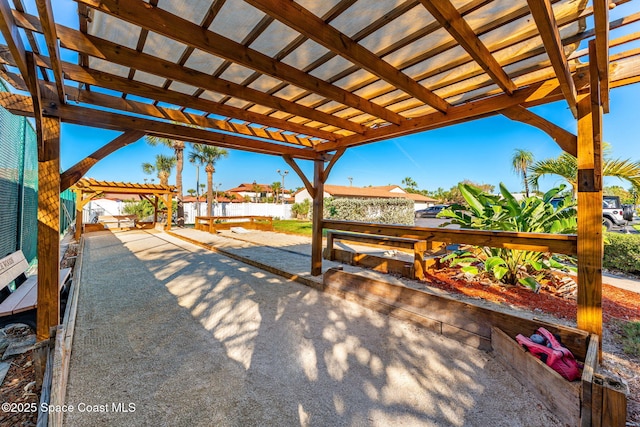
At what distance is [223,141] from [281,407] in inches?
133

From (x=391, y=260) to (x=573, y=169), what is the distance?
4.99 meters

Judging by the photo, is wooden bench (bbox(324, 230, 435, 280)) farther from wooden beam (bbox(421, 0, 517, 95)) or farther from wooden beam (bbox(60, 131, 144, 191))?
wooden beam (bbox(60, 131, 144, 191))

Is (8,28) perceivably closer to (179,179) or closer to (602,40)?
(602,40)

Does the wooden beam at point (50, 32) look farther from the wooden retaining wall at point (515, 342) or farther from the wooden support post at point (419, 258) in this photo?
the wooden support post at point (419, 258)

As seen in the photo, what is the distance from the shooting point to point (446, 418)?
1.72 metres

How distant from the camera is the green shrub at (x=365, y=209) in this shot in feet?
45.9

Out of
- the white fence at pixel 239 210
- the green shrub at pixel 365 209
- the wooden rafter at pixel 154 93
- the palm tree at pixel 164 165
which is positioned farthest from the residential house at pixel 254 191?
the wooden rafter at pixel 154 93

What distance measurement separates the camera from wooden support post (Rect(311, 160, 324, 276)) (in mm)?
4719

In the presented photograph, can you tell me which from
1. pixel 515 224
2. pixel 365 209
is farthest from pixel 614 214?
pixel 515 224

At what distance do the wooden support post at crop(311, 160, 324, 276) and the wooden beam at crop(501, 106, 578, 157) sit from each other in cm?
286

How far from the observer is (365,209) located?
14.1 m

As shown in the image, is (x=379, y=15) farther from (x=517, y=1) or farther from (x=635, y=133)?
(x=635, y=133)

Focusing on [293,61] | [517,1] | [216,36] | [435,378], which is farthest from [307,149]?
[435,378]

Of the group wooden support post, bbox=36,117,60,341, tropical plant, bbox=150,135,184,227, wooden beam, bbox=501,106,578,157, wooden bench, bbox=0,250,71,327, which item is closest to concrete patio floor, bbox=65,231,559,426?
wooden support post, bbox=36,117,60,341
